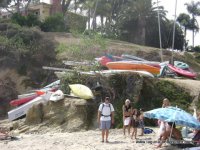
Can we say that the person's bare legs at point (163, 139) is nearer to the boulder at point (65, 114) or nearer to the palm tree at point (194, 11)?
the boulder at point (65, 114)

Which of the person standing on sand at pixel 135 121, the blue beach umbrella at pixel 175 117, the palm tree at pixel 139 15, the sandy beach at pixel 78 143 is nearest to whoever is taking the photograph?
the blue beach umbrella at pixel 175 117

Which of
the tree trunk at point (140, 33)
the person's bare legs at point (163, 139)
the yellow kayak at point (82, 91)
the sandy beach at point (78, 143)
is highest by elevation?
the tree trunk at point (140, 33)

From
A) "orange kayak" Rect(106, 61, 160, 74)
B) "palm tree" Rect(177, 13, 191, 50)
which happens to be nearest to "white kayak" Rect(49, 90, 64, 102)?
"orange kayak" Rect(106, 61, 160, 74)

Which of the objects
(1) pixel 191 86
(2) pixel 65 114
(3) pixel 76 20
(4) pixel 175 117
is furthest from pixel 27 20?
(4) pixel 175 117

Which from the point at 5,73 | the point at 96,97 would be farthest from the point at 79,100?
the point at 5,73

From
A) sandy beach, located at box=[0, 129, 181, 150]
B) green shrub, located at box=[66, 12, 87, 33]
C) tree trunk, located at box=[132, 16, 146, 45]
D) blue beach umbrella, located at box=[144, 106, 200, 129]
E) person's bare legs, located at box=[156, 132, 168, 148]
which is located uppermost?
green shrub, located at box=[66, 12, 87, 33]

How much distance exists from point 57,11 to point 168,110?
41157mm

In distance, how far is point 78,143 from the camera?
14.1 m

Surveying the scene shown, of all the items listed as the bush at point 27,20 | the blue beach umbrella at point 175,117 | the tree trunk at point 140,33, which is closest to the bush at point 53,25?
the bush at point 27,20

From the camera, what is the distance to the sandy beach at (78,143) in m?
12.7

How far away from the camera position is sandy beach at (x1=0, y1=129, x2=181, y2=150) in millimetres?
12743

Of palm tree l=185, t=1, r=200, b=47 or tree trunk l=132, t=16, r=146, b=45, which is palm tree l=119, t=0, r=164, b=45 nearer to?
tree trunk l=132, t=16, r=146, b=45

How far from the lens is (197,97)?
19969 millimetres

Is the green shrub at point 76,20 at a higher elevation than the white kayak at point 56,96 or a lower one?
higher
